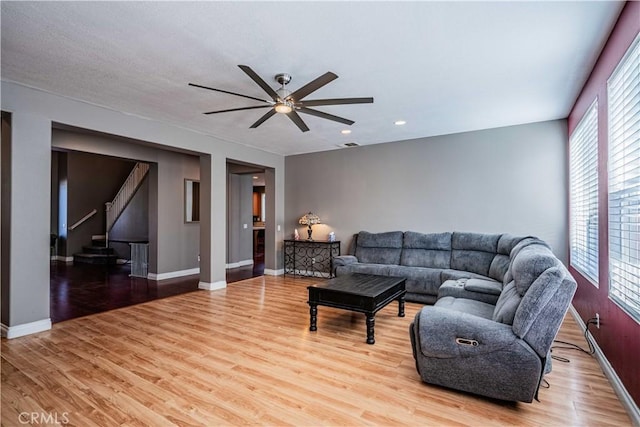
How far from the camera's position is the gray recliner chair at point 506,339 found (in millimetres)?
2068

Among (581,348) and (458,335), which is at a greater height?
(458,335)

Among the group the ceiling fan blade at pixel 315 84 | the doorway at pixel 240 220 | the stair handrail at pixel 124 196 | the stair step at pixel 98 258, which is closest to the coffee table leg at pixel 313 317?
the ceiling fan blade at pixel 315 84

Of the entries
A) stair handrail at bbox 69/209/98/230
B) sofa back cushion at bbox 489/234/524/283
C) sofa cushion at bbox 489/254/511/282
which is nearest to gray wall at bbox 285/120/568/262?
sofa back cushion at bbox 489/234/524/283

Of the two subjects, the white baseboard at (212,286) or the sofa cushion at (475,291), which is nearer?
the sofa cushion at (475,291)

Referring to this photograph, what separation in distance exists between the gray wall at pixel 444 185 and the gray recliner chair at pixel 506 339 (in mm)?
2951

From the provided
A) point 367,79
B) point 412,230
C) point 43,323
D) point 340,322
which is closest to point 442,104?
point 367,79

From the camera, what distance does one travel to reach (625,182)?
87.9 inches

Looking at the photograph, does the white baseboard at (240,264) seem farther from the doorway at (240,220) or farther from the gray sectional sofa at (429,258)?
the gray sectional sofa at (429,258)

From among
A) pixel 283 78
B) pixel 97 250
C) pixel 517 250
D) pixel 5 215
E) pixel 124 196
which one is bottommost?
pixel 97 250

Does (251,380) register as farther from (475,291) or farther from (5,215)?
(5,215)

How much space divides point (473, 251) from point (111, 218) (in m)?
9.86

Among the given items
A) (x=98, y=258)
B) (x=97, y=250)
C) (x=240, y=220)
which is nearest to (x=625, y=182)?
(x=240, y=220)

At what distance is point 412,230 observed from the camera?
19.4 ft

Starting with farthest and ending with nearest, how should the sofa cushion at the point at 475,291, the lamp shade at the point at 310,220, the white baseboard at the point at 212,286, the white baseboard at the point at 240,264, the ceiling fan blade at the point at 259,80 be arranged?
the white baseboard at the point at 240,264 < the lamp shade at the point at 310,220 < the white baseboard at the point at 212,286 < the sofa cushion at the point at 475,291 < the ceiling fan blade at the point at 259,80
